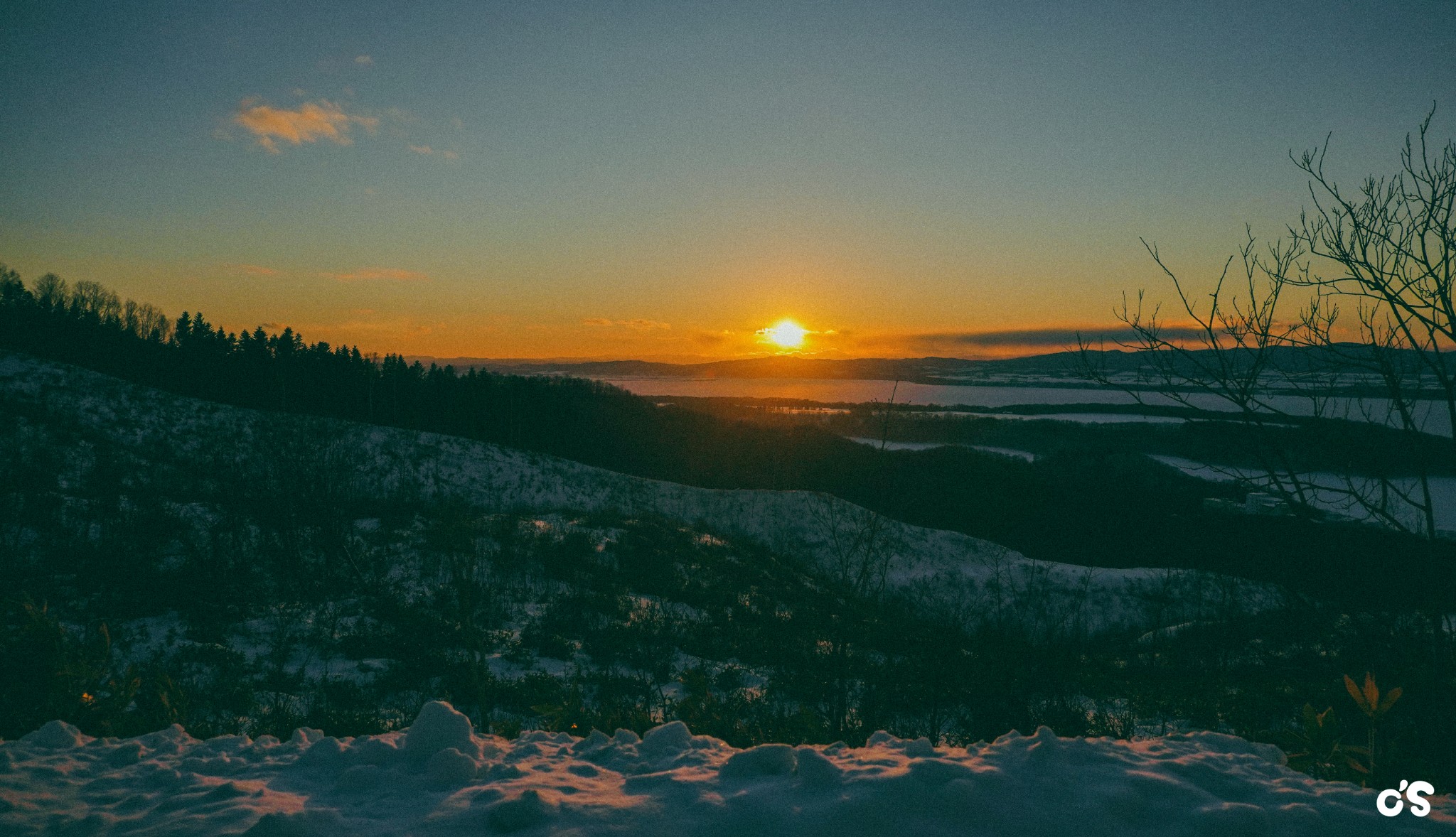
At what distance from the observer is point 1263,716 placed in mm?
8422

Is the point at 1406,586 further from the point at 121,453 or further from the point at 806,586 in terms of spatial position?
the point at 121,453

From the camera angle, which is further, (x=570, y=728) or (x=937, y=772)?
(x=570, y=728)

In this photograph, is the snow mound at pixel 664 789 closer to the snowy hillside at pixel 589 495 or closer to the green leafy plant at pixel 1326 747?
the green leafy plant at pixel 1326 747

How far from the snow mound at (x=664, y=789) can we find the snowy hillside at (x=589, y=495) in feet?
58.9

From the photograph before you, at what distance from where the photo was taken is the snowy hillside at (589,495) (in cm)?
2377

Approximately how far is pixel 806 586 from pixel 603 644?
10925mm

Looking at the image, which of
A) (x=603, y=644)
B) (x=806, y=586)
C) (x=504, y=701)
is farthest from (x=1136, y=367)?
(x=806, y=586)
